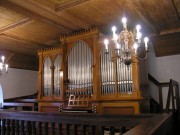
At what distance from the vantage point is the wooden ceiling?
4578mm

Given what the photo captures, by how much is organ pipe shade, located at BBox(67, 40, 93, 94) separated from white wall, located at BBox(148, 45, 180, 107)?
2.79m

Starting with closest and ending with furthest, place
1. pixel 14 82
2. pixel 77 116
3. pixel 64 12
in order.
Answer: pixel 77 116
pixel 64 12
pixel 14 82

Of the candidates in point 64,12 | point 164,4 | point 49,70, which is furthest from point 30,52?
point 164,4

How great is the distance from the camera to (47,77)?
23.4 feet

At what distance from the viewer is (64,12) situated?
16.3 ft

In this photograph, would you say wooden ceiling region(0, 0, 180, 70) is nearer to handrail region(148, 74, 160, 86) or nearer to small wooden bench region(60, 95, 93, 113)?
handrail region(148, 74, 160, 86)

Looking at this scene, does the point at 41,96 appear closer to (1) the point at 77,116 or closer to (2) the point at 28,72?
(2) the point at 28,72

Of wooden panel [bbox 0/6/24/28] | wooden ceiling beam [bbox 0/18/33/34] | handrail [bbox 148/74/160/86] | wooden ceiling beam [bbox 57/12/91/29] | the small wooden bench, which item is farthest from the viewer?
handrail [bbox 148/74/160/86]

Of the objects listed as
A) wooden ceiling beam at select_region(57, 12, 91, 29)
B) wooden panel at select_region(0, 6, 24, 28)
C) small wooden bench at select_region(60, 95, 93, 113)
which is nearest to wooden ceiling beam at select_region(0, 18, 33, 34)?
wooden panel at select_region(0, 6, 24, 28)

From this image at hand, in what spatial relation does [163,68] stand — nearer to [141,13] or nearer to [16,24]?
[141,13]

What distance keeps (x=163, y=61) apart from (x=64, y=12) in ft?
14.3

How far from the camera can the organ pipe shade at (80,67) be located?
6.02 m

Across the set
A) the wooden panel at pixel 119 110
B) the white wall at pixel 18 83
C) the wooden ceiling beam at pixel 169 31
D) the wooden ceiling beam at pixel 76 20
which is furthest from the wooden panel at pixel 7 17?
the wooden ceiling beam at pixel 169 31

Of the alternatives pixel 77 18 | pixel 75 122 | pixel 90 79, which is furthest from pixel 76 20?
pixel 75 122
